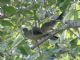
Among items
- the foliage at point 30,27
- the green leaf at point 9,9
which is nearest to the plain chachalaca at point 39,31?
the foliage at point 30,27

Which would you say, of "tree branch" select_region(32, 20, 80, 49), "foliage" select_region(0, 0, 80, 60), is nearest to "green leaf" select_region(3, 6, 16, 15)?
"foliage" select_region(0, 0, 80, 60)

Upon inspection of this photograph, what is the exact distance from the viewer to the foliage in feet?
5.03

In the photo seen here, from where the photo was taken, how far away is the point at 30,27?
229 centimetres

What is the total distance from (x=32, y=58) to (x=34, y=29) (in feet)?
1.82

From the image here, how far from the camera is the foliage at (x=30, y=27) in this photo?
5.03ft

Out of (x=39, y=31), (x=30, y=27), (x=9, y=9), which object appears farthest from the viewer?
(x=30, y=27)

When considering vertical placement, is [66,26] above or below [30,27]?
above

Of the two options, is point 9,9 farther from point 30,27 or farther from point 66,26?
point 30,27

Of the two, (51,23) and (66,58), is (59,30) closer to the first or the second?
(66,58)

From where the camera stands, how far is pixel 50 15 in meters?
2.22

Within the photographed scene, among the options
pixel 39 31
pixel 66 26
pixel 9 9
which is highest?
pixel 9 9

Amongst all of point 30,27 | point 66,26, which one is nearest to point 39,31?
point 30,27

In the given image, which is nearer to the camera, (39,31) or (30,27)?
(39,31)

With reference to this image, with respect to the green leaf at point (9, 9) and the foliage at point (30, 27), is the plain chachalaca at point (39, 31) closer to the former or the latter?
the foliage at point (30, 27)
